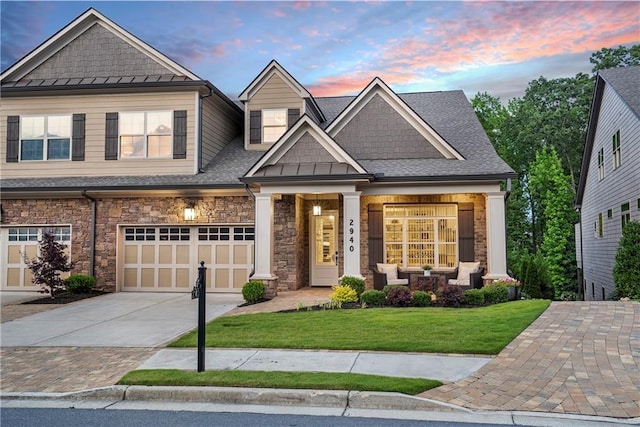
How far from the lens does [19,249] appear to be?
1617cm

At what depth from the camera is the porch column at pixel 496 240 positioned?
43.3 feet

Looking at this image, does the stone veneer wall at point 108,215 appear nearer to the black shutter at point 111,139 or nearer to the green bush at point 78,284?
the green bush at point 78,284

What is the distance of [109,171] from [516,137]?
2960cm

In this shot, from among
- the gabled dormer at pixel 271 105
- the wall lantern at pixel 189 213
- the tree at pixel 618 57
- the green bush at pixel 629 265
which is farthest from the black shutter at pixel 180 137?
the tree at pixel 618 57

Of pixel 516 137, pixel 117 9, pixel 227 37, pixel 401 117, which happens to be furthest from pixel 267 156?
pixel 516 137

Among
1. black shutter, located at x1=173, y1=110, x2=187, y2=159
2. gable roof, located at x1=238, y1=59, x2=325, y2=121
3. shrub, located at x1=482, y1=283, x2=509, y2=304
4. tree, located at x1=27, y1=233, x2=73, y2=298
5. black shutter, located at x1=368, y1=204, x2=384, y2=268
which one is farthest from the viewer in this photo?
gable roof, located at x1=238, y1=59, x2=325, y2=121

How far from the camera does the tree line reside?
31.1m

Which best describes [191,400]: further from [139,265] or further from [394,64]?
[394,64]

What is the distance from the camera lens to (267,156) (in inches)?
550

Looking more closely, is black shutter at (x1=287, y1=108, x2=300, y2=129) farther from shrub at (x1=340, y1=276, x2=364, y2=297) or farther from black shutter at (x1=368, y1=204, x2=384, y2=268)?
shrub at (x1=340, y1=276, x2=364, y2=297)

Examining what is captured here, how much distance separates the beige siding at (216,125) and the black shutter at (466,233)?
8.52 m

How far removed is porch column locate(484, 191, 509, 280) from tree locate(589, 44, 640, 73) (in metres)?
29.0

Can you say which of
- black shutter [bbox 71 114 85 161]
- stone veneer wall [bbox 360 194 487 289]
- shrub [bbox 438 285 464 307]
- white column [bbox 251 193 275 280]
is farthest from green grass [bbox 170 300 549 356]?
black shutter [bbox 71 114 85 161]

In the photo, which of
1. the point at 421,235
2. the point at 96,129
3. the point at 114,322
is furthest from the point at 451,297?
the point at 96,129
